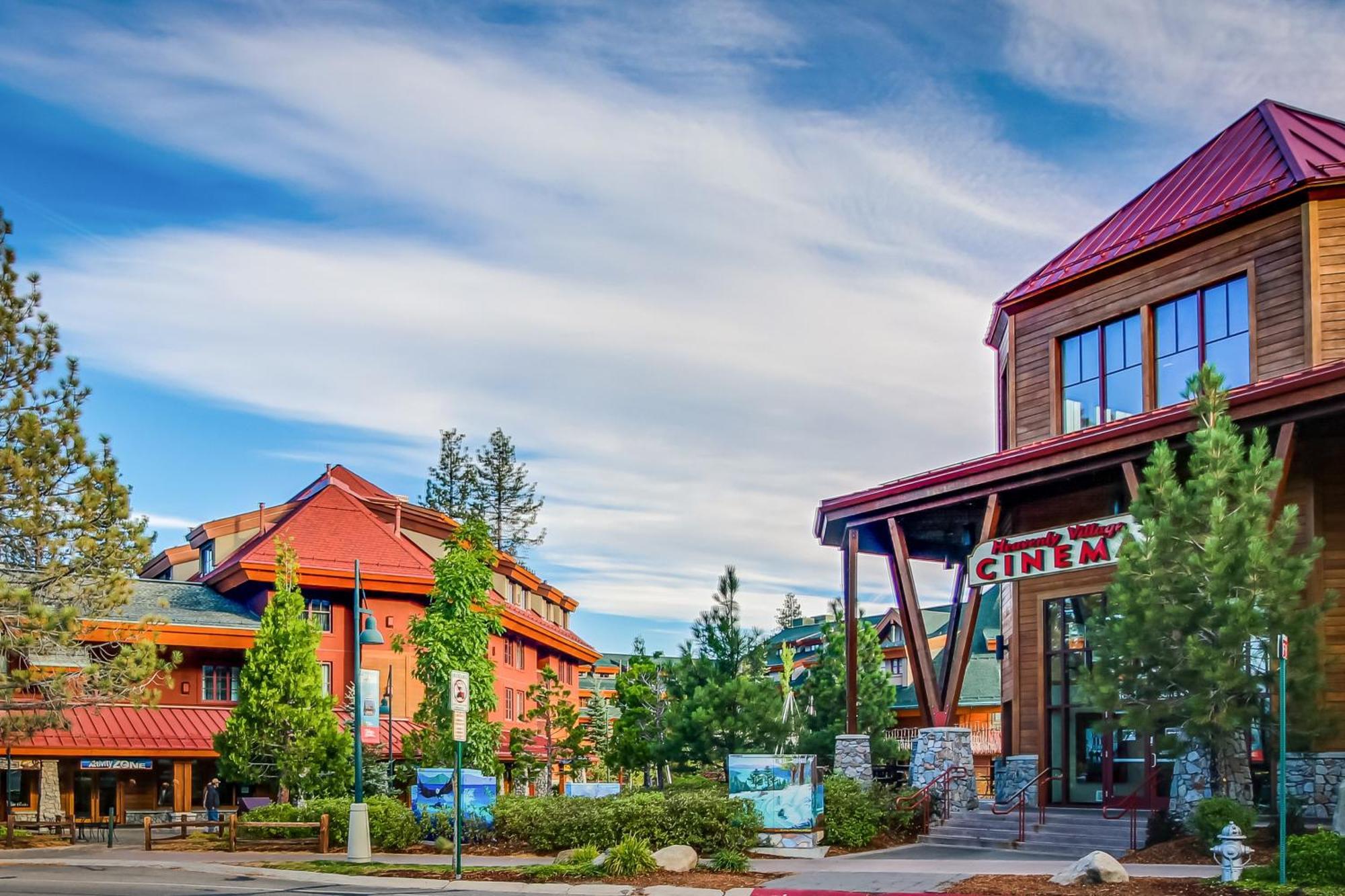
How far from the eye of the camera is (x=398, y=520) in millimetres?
54688

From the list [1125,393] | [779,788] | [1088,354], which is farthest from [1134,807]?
[1088,354]

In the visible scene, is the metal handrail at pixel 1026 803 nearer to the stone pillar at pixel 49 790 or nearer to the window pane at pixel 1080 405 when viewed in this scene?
the window pane at pixel 1080 405

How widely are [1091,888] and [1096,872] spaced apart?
40cm

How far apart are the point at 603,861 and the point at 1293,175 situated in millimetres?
18368

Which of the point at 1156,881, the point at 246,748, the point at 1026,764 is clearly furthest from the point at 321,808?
the point at 1156,881

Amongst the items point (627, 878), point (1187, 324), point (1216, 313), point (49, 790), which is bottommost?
point (49, 790)

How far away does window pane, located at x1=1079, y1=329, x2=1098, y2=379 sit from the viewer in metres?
30.7

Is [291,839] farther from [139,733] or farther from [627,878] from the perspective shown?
[139,733]

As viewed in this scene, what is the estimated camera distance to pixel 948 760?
28.3m

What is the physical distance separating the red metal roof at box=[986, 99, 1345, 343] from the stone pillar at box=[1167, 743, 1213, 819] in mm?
11011

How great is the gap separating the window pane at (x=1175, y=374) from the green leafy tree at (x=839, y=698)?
15920 millimetres

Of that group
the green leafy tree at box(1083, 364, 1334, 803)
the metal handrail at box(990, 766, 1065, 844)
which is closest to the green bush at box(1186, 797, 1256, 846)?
the green leafy tree at box(1083, 364, 1334, 803)

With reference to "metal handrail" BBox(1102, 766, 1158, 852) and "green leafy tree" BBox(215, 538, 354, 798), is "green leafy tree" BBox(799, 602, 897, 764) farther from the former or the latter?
"metal handrail" BBox(1102, 766, 1158, 852)

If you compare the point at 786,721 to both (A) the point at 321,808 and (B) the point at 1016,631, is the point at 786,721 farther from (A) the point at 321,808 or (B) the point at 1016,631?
(A) the point at 321,808
